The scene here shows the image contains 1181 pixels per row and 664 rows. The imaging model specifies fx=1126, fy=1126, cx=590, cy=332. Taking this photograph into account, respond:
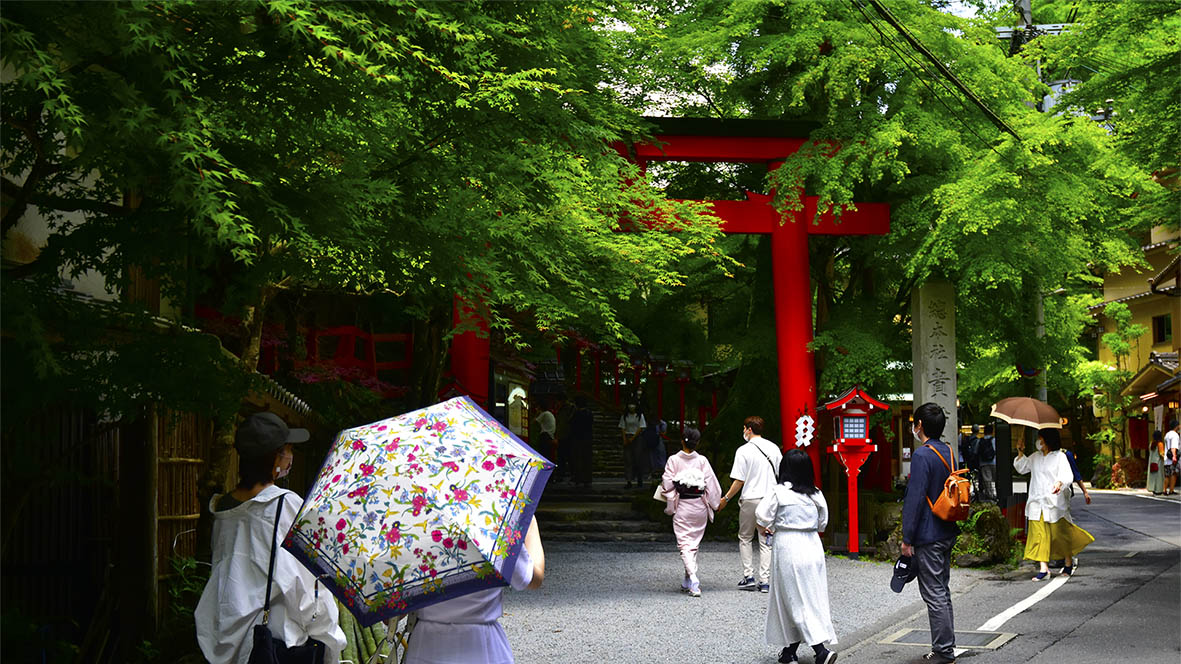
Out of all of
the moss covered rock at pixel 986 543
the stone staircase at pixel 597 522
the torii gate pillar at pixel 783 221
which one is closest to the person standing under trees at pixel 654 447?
the stone staircase at pixel 597 522

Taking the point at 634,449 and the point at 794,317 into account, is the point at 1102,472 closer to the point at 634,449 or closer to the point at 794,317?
the point at 634,449

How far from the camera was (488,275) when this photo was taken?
870 cm

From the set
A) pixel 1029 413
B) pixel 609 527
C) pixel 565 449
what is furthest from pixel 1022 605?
pixel 565 449

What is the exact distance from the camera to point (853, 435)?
640 inches

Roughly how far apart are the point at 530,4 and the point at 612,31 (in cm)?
666

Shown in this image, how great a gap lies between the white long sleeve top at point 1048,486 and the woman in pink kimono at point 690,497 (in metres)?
4.13

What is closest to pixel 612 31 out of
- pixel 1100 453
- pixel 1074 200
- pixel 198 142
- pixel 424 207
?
pixel 1074 200

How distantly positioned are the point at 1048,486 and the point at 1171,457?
64.5 ft

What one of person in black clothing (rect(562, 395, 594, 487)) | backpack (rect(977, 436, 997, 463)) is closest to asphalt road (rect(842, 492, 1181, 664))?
backpack (rect(977, 436, 997, 463))

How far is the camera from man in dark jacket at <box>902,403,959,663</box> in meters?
8.36

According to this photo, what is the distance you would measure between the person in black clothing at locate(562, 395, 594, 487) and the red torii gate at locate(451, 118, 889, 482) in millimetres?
6748

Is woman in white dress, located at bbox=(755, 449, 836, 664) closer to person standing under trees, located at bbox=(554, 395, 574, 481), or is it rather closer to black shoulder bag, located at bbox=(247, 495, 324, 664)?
black shoulder bag, located at bbox=(247, 495, 324, 664)

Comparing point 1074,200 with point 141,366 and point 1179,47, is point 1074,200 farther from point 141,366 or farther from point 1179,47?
A: point 141,366

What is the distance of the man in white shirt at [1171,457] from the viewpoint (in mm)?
30500
